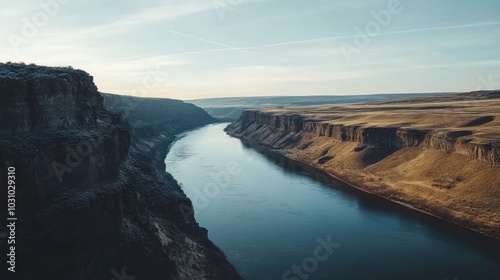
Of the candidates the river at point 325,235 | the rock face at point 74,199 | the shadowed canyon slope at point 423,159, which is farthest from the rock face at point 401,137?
the rock face at point 74,199

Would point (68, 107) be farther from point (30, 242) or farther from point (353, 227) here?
point (353, 227)

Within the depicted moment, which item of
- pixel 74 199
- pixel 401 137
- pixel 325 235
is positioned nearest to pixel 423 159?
pixel 401 137

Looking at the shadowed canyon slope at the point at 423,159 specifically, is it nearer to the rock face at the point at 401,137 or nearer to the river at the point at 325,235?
the rock face at the point at 401,137

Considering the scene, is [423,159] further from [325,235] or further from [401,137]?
[325,235]

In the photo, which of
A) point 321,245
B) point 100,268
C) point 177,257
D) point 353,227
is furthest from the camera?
point 353,227

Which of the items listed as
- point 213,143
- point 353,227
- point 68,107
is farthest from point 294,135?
point 68,107

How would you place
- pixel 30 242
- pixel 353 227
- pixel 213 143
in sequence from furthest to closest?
pixel 213 143, pixel 353 227, pixel 30 242

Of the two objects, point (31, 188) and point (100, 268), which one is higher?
point (31, 188)
